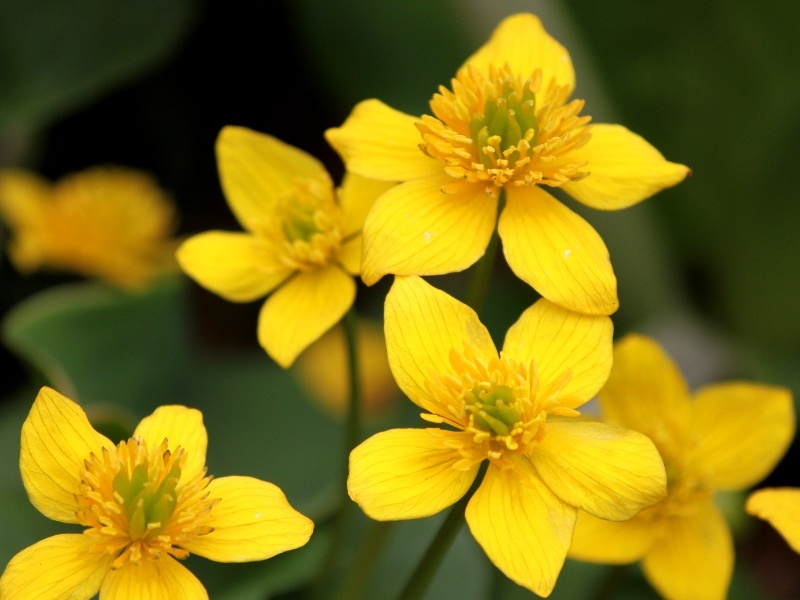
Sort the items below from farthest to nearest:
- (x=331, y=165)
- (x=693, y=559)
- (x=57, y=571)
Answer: (x=331, y=165), (x=693, y=559), (x=57, y=571)

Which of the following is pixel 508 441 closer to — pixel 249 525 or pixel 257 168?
pixel 249 525

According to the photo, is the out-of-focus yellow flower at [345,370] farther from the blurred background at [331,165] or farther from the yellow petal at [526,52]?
the yellow petal at [526,52]

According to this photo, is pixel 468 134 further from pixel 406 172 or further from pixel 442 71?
pixel 442 71

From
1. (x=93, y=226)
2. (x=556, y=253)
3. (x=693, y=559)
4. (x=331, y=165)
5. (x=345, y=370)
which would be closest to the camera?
(x=556, y=253)

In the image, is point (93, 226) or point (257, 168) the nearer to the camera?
point (257, 168)

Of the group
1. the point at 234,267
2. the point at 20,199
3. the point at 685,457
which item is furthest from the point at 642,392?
the point at 20,199

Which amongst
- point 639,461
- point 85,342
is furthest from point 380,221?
point 85,342

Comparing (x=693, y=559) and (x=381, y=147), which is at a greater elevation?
(x=381, y=147)
